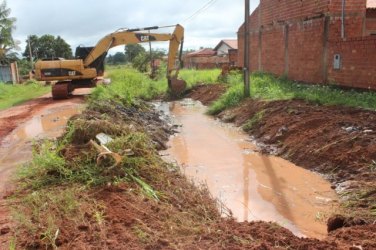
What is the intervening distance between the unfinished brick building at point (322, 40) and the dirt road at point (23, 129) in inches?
367

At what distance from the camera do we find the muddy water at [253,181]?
20.9 feet

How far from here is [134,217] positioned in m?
4.92

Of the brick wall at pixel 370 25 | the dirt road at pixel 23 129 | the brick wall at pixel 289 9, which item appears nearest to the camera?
the dirt road at pixel 23 129

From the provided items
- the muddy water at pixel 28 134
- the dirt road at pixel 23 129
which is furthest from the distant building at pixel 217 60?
the muddy water at pixel 28 134

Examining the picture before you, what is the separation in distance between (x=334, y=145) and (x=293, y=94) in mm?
5504

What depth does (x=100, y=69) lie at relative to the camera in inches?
753

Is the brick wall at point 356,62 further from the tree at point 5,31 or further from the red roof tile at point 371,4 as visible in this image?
the tree at point 5,31

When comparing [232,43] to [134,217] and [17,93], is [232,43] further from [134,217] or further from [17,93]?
[134,217]

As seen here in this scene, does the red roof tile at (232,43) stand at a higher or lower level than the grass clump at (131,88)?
higher

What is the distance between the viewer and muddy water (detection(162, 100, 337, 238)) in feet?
20.9

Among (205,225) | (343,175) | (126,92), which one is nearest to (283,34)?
(126,92)

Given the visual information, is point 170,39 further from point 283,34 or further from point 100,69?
point 283,34

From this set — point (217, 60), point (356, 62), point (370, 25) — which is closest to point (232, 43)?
point (217, 60)

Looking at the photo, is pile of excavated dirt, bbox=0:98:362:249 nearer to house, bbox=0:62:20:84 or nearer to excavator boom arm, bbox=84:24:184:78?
excavator boom arm, bbox=84:24:184:78
